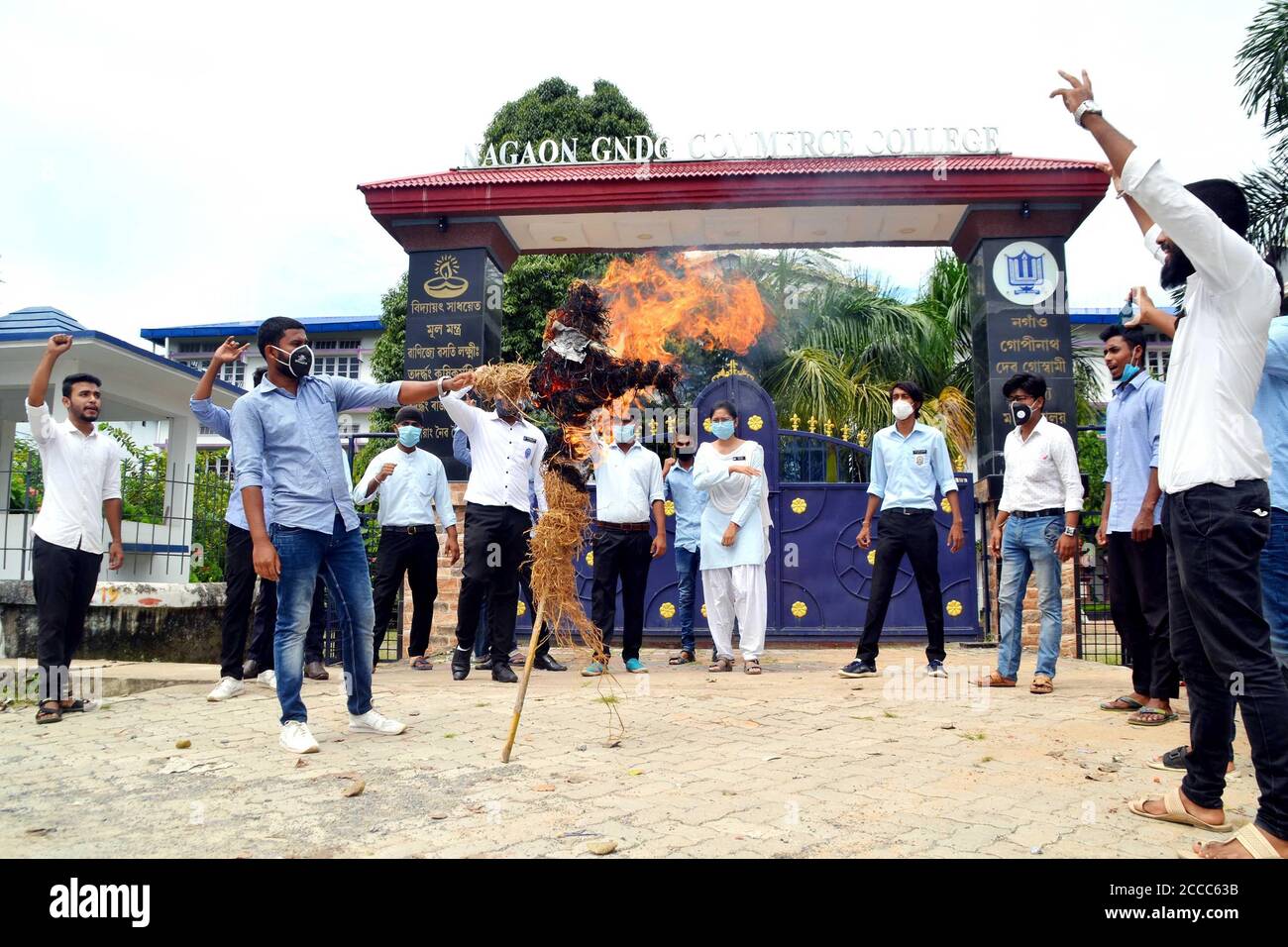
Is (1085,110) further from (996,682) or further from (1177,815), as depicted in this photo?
(996,682)

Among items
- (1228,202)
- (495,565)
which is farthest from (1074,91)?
(495,565)

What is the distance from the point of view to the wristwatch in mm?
2968

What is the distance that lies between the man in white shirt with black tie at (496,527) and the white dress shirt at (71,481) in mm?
2290

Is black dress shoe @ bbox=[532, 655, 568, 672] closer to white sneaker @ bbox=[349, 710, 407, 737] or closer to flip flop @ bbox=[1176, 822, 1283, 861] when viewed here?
white sneaker @ bbox=[349, 710, 407, 737]

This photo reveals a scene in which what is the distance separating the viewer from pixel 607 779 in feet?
12.5

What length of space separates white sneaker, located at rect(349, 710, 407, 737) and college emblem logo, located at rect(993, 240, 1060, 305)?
341 inches

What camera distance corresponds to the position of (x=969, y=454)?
1961 centimetres

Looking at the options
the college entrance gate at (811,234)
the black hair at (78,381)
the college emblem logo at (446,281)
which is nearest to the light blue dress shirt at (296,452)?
the black hair at (78,381)

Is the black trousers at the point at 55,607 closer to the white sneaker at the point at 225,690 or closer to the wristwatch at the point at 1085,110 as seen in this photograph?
the white sneaker at the point at 225,690

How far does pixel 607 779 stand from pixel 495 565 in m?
3.05

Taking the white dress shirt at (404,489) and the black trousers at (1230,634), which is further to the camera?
the white dress shirt at (404,489)

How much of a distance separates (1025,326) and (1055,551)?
16.3ft

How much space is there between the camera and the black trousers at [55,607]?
17.8ft

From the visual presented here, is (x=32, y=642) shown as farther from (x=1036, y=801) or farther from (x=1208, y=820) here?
(x=1208, y=820)
